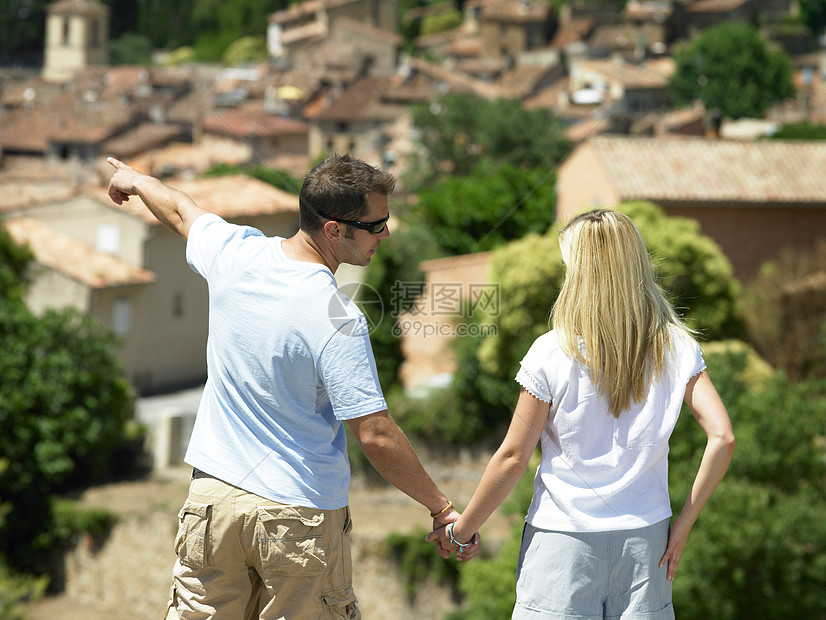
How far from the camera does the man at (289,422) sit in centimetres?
217

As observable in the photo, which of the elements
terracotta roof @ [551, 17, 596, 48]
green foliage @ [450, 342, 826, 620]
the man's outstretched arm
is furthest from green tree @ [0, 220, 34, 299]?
terracotta roof @ [551, 17, 596, 48]

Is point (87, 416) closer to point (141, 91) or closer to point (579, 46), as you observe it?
point (141, 91)

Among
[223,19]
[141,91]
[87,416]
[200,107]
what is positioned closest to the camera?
[87,416]

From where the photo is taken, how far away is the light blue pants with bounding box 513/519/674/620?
2262mm

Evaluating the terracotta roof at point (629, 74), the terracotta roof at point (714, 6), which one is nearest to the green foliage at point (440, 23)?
the terracotta roof at point (714, 6)

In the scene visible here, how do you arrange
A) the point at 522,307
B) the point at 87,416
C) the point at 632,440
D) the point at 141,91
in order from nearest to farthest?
the point at 632,440, the point at 522,307, the point at 87,416, the point at 141,91

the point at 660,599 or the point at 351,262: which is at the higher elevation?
the point at 351,262

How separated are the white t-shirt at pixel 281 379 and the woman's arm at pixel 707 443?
74cm

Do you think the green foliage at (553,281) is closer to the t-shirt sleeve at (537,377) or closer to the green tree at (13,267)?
the green tree at (13,267)

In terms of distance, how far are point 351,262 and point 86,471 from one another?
17.3 m

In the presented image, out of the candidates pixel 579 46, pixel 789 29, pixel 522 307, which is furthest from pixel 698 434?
pixel 789 29

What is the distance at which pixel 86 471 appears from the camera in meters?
18.3

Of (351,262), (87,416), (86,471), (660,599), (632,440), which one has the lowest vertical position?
(86,471)

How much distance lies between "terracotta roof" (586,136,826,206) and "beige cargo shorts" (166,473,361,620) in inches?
690
